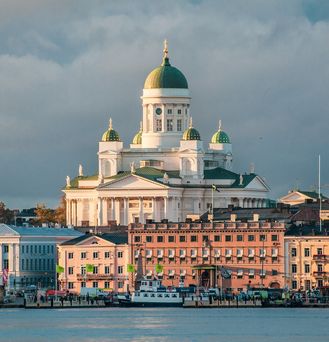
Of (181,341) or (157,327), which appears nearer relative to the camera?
(181,341)

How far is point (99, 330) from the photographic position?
193125mm

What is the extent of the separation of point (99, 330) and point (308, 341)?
15512 millimetres

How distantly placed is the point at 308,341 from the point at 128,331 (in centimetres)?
1356

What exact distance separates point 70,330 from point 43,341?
8.11 meters

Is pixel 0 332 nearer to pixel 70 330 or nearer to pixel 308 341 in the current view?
pixel 70 330

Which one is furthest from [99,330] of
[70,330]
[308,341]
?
[308,341]

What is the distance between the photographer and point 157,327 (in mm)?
195250

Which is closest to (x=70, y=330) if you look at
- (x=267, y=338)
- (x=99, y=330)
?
(x=99, y=330)

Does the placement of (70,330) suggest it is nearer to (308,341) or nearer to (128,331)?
(128,331)

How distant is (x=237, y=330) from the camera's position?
19238cm

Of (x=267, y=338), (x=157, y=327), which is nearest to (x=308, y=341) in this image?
(x=267, y=338)

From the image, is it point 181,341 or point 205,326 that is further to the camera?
point 205,326

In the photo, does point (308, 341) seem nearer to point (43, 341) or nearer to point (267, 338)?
point (267, 338)

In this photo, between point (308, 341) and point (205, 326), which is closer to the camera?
point (308, 341)
